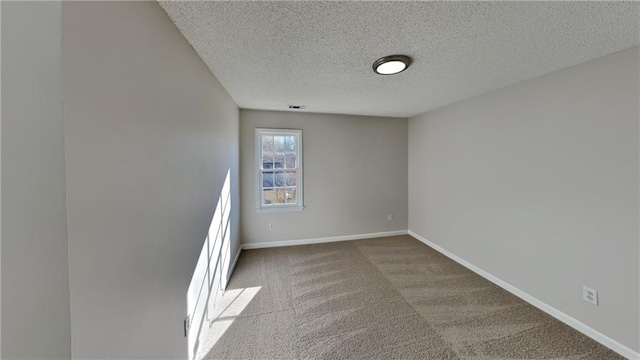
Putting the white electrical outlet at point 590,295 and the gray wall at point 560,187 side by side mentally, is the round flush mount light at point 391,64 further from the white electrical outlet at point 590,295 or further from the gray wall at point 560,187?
the white electrical outlet at point 590,295

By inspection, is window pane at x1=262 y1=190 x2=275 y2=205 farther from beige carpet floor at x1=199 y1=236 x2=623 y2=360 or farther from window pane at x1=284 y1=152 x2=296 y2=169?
beige carpet floor at x1=199 y1=236 x2=623 y2=360

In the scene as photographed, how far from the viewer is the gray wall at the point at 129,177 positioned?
2.27ft

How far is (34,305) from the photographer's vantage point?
1.78ft

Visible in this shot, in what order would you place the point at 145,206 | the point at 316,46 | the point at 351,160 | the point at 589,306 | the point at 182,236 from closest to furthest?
the point at 145,206 → the point at 182,236 → the point at 316,46 → the point at 589,306 → the point at 351,160

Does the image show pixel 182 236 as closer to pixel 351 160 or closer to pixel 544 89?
pixel 351 160

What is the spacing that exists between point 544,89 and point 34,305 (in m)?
3.43

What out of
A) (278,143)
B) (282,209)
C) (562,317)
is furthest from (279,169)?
(562,317)

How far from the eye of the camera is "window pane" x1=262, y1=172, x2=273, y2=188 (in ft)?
12.1

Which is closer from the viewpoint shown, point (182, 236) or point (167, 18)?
point (167, 18)

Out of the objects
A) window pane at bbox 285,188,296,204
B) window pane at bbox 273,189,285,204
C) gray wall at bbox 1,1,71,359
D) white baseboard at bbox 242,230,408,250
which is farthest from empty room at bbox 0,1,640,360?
window pane at bbox 285,188,296,204

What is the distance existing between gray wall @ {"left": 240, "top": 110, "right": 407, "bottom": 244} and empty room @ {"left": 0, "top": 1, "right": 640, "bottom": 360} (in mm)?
99

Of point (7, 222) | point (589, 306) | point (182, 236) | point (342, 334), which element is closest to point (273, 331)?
point (342, 334)

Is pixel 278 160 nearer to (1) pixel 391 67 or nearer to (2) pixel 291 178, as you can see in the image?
(2) pixel 291 178

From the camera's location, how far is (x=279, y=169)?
3.71 meters
